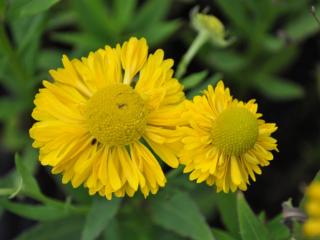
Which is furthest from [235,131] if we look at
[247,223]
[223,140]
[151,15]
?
[151,15]

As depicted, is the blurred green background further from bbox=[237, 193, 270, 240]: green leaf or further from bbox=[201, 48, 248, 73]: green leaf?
bbox=[237, 193, 270, 240]: green leaf

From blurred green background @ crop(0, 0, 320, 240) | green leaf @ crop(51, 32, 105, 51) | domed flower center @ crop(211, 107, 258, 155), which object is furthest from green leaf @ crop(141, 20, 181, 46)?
domed flower center @ crop(211, 107, 258, 155)

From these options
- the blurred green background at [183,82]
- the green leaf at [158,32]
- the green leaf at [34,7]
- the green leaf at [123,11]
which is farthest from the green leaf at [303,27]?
the green leaf at [34,7]

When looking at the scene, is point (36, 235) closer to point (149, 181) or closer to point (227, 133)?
point (149, 181)

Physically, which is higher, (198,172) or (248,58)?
(198,172)

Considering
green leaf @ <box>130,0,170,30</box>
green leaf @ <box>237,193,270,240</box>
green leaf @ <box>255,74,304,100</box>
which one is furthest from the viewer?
green leaf @ <box>255,74,304,100</box>

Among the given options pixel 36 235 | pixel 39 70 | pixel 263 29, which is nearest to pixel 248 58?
pixel 263 29
